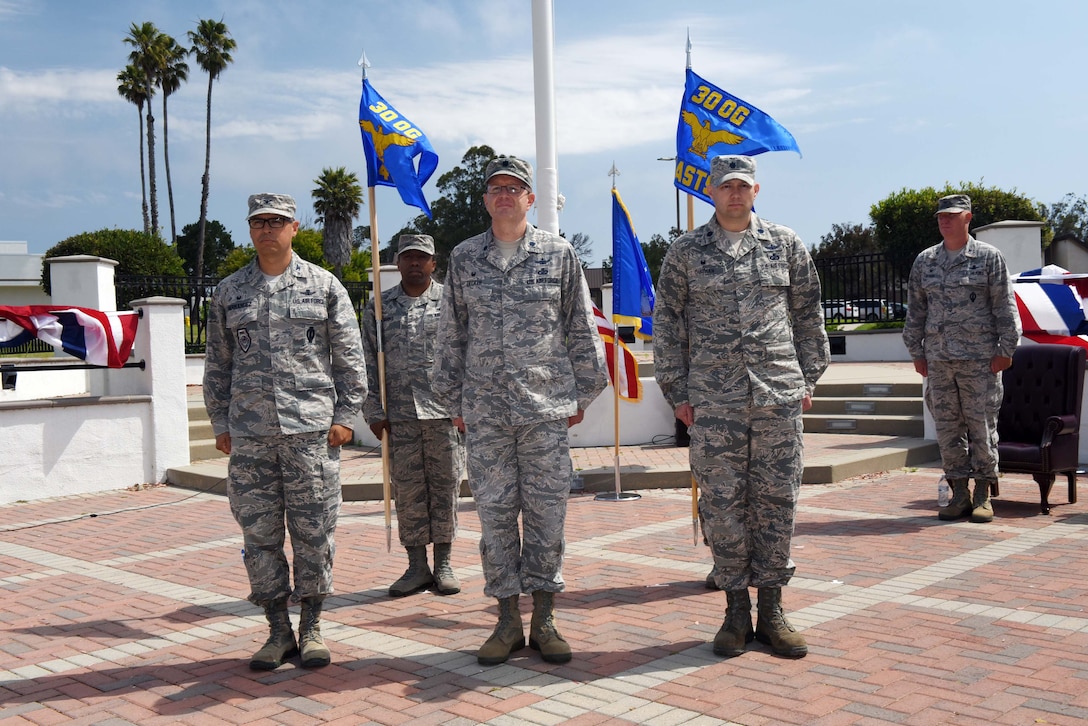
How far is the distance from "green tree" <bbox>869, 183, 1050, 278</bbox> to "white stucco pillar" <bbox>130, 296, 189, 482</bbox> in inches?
1161

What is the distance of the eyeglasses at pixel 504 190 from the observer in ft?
15.8

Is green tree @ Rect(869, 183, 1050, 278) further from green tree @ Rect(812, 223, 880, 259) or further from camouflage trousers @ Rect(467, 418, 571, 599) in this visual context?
camouflage trousers @ Rect(467, 418, 571, 599)

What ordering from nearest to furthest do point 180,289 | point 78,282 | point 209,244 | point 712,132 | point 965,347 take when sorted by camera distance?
point 712,132 < point 965,347 < point 78,282 < point 180,289 < point 209,244

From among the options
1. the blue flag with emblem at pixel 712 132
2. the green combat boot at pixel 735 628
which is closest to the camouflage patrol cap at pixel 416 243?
the blue flag with emblem at pixel 712 132

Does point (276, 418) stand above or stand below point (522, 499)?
above

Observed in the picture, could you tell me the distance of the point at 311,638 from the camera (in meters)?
4.88

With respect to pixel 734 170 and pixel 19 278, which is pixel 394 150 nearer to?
pixel 734 170

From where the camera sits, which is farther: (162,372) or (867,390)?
(867,390)

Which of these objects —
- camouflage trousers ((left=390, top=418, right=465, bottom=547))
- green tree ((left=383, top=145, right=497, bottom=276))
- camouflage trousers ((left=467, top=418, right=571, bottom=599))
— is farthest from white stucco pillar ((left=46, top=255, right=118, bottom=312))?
green tree ((left=383, top=145, right=497, bottom=276))

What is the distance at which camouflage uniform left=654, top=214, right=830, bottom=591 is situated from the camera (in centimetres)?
481

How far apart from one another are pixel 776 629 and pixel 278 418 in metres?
2.45

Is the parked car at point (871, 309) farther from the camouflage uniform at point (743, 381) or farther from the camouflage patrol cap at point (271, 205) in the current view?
the camouflage patrol cap at point (271, 205)

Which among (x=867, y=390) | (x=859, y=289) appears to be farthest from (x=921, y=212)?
(x=867, y=390)

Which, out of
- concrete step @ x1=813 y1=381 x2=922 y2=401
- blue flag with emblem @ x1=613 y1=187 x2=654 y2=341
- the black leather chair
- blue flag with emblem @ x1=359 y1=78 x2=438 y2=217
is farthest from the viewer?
concrete step @ x1=813 y1=381 x2=922 y2=401
